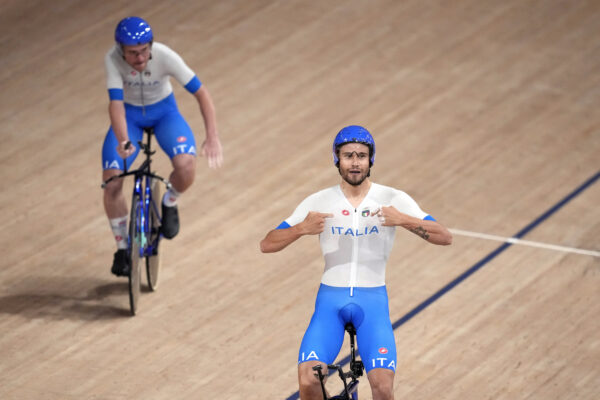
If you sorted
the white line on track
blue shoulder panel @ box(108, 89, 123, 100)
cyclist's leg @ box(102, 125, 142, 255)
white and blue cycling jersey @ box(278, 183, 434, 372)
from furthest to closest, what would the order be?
the white line on track → cyclist's leg @ box(102, 125, 142, 255) → blue shoulder panel @ box(108, 89, 123, 100) → white and blue cycling jersey @ box(278, 183, 434, 372)

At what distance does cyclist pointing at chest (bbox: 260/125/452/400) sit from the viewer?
429 centimetres

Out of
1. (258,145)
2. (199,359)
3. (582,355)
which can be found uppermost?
(258,145)

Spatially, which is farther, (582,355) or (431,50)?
(431,50)

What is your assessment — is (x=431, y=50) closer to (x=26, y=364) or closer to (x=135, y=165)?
(x=135, y=165)

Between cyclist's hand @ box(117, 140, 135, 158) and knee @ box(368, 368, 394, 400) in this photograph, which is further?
cyclist's hand @ box(117, 140, 135, 158)

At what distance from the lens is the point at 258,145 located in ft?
27.1

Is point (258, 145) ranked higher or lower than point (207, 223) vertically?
higher

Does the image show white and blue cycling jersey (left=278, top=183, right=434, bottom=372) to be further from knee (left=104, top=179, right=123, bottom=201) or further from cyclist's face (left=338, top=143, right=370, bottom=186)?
knee (left=104, top=179, right=123, bottom=201)

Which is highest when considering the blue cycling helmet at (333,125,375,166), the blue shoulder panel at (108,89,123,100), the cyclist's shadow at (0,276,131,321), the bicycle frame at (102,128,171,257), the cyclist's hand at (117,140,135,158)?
the blue shoulder panel at (108,89,123,100)

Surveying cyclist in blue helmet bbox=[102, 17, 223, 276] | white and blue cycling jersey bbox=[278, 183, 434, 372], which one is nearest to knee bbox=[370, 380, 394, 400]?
white and blue cycling jersey bbox=[278, 183, 434, 372]

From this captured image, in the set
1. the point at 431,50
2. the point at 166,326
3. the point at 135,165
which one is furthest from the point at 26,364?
the point at 431,50

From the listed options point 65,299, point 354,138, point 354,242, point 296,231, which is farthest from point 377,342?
point 65,299

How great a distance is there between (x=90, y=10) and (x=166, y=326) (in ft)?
16.1

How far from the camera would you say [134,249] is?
241 inches
